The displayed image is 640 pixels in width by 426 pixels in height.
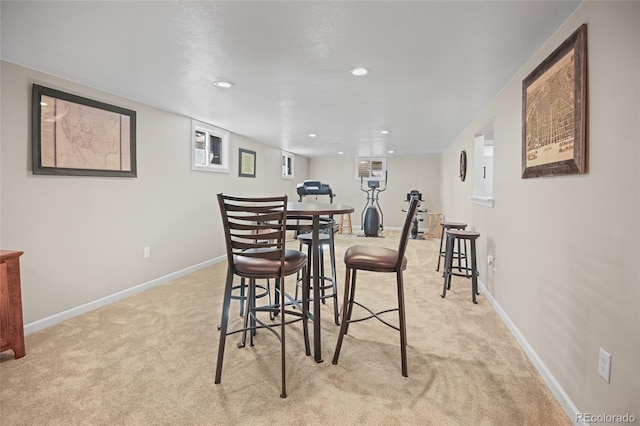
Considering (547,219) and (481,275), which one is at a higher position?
(547,219)

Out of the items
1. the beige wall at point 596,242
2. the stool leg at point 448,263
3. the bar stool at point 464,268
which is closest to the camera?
the beige wall at point 596,242

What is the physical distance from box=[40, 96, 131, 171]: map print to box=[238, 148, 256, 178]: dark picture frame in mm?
2434

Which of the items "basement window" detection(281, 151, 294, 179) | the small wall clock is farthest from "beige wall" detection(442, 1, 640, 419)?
"basement window" detection(281, 151, 294, 179)

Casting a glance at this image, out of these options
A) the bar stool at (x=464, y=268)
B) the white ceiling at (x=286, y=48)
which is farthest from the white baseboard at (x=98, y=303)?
the bar stool at (x=464, y=268)

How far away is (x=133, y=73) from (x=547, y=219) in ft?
10.5

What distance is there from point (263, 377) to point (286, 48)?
2.09 m

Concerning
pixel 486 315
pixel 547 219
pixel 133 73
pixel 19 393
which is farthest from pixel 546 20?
pixel 19 393

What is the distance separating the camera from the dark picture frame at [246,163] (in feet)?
19.4

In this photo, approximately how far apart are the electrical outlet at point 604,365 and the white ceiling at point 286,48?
166 cm

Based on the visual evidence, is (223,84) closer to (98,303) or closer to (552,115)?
(98,303)

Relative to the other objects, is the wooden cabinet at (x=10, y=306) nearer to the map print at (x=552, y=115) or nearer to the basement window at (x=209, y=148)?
the basement window at (x=209, y=148)

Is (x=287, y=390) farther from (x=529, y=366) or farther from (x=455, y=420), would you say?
(x=529, y=366)

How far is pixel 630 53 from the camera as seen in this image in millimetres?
1314

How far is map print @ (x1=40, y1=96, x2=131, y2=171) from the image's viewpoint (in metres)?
2.78
